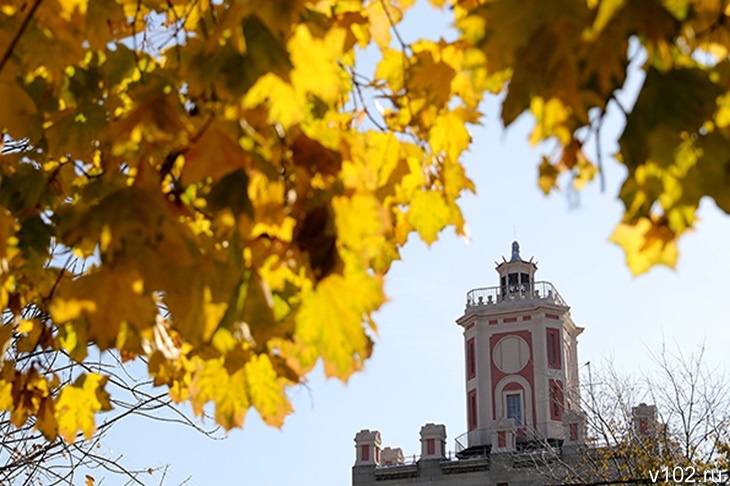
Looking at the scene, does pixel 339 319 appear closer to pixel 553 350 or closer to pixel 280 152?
pixel 280 152

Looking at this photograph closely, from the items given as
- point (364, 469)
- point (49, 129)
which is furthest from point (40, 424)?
point (364, 469)

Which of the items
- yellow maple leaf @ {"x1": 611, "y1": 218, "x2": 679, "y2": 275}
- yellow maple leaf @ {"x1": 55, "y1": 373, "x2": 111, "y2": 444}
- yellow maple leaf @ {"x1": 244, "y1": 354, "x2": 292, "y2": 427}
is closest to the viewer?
yellow maple leaf @ {"x1": 611, "y1": 218, "x2": 679, "y2": 275}

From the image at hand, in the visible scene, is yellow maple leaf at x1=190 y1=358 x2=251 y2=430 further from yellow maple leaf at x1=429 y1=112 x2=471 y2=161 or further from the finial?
the finial

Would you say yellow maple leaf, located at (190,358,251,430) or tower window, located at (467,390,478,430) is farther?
tower window, located at (467,390,478,430)

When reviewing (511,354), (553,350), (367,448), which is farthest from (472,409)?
(367,448)

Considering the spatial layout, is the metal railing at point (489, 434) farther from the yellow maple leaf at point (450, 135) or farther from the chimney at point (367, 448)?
the yellow maple leaf at point (450, 135)

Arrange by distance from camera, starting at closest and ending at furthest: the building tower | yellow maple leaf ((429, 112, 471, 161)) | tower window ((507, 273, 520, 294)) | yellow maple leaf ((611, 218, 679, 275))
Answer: yellow maple leaf ((611, 218, 679, 275)) → yellow maple leaf ((429, 112, 471, 161)) → the building tower → tower window ((507, 273, 520, 294))

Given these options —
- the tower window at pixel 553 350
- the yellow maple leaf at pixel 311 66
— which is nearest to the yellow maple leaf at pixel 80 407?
the yellow maple leaf at pixel 311 66

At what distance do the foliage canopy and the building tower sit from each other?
30.5 metres

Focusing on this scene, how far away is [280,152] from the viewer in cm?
158

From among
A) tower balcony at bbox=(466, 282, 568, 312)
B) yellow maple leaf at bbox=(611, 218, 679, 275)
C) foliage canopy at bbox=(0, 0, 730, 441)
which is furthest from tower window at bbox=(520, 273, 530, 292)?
yellow maple leaf at bbox=(611, 218, 679, 275)

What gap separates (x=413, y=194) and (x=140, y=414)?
9.14 feet

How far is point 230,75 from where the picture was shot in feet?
4.78

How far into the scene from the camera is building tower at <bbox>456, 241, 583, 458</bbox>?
32.9 meters
